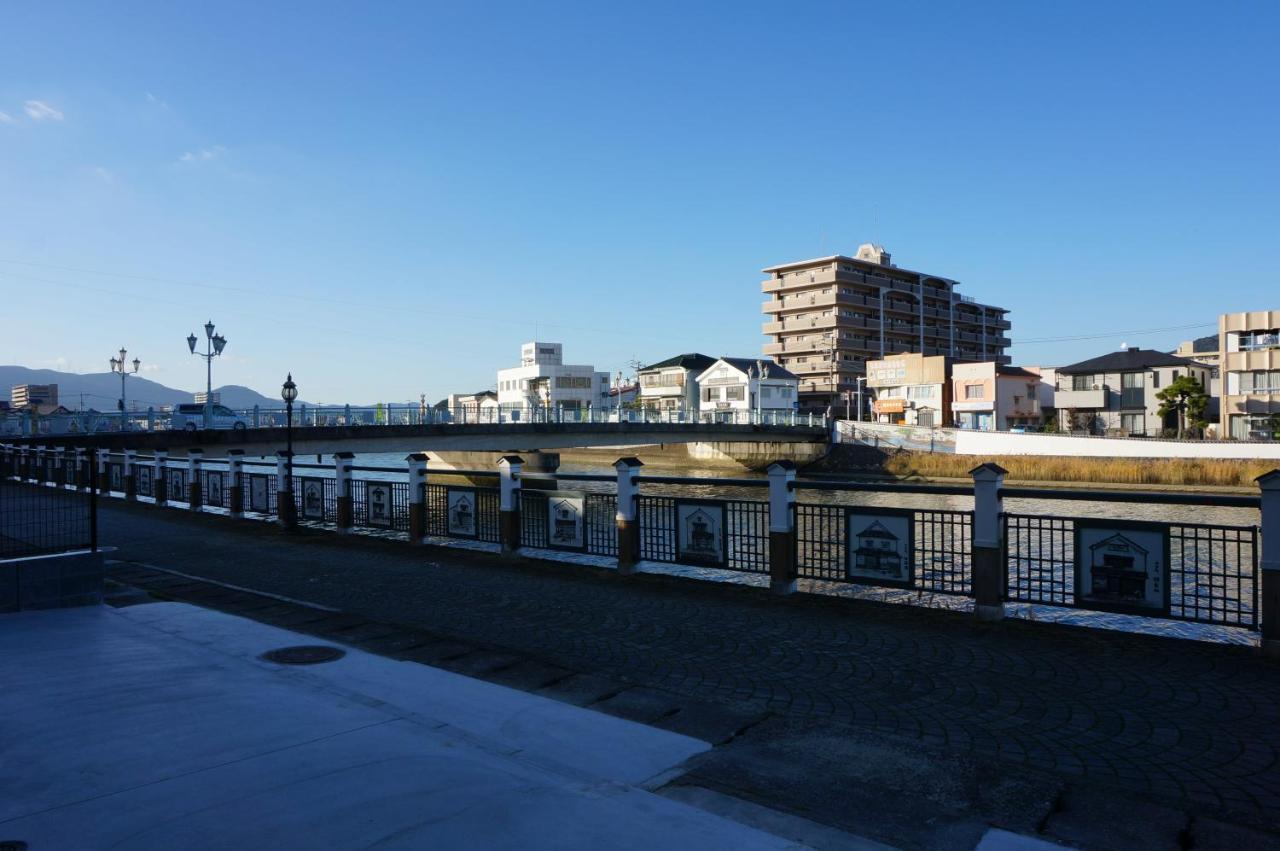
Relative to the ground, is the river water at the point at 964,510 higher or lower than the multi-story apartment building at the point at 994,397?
lower

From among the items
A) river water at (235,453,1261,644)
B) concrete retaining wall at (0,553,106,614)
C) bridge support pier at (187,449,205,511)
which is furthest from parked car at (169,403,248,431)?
concrete retaining wall at (0,553,106,614)

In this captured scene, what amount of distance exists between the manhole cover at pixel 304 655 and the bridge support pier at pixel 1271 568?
8263 millimetres

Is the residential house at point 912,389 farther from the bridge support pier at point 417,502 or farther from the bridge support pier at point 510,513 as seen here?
the bridge support pier at point 510,513

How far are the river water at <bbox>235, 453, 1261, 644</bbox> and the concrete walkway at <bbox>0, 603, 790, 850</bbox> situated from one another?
4523 mm

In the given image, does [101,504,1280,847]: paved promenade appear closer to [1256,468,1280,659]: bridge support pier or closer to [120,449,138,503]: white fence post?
[1256,468,1280,659]: bridge support pier

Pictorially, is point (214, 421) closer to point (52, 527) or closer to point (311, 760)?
point (52, 527)

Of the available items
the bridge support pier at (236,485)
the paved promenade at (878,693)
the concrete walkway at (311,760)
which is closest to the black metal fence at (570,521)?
the paved promenade at (878,693)

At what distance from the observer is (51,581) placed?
884 cm

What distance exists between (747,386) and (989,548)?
7690 centimetres

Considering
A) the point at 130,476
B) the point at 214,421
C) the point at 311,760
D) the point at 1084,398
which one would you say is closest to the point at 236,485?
the point at 130,476

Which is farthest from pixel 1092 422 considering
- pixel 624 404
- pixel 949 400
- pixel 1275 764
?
pixel 1275 764

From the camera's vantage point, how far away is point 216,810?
4.16 metres

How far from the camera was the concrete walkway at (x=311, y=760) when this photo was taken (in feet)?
13.0

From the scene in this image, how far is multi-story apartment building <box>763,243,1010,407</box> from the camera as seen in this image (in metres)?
96.2
